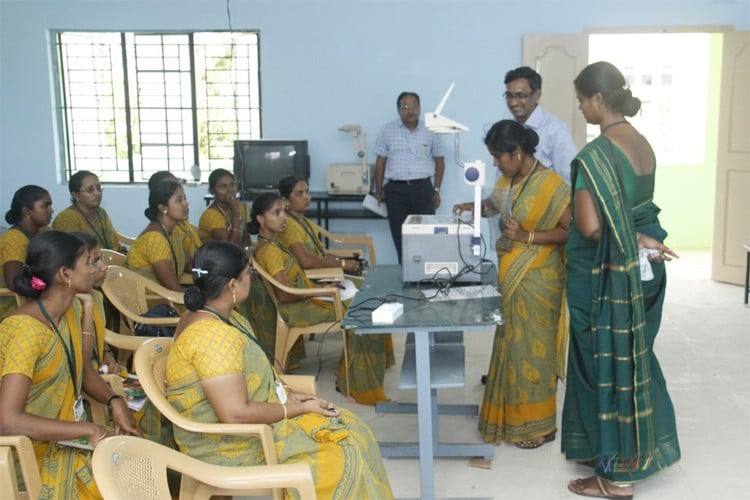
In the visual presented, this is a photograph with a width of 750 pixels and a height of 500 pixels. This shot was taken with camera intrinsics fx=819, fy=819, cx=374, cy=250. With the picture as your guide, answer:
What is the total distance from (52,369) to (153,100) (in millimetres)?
5313

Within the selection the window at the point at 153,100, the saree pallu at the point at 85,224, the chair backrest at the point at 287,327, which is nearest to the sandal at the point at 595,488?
the chair backrest at the point at 287,327

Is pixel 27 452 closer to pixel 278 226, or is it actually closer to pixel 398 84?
pixel 278 226

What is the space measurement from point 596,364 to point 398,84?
172 inches

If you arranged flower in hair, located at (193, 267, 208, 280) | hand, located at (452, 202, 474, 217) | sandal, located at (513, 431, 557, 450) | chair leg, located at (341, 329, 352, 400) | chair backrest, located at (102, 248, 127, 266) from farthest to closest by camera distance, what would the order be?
1. chair backrest, located at (102, 248, 127, 266)
2. chair leg, located at (341, 329, 352, 400)
3. hand, located at (452, 202, 474, 217)
4. sandal, located at (513, 431, 557, 450)
5. flower in hair, located at (193, 267, 208, 280)

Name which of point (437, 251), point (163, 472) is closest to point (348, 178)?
point (437, 251)

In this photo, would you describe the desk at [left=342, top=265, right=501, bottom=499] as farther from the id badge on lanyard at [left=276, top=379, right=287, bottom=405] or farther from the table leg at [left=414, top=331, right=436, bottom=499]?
the id badge on lanyard at [left=276, top=379, right=287, bottom=405]

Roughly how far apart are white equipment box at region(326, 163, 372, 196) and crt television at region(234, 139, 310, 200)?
25cm

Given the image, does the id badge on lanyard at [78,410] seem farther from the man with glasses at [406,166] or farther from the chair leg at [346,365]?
the man with glasses at [406,166]

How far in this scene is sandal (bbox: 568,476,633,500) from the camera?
2.97 metres

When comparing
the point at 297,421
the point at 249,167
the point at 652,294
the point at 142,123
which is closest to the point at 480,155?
the point at 249,167

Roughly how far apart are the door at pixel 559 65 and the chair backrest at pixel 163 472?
506cm

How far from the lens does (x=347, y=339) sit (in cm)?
407

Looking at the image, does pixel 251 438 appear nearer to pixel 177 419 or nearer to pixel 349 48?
pixel 177 419

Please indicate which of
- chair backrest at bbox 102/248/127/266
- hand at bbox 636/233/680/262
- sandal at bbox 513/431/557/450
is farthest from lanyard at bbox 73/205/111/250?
hand at bbox 636/233/680/262
